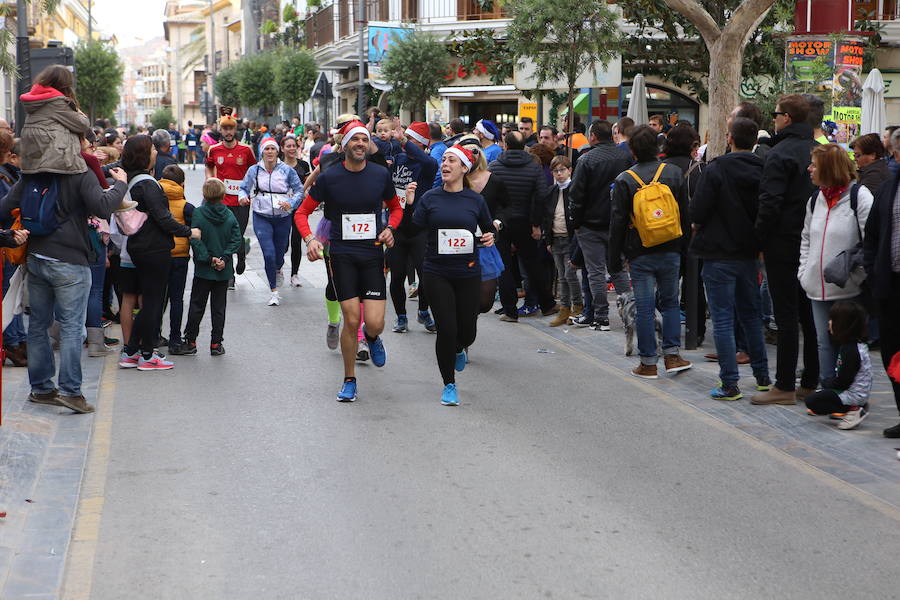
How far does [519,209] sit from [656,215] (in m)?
3.35

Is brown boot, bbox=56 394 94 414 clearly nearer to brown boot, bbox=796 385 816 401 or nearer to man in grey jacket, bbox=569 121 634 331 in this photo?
brown boot, bbox=796 385 816 401

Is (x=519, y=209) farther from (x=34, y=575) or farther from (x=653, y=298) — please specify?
(x=34, y=575)

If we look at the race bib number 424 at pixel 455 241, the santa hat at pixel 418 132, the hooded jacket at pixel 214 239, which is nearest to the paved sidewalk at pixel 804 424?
the race bib number 424 at pixel 455 241

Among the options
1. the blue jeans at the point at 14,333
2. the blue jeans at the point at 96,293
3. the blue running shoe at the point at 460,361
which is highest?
the blue jeans at the point at 96,293

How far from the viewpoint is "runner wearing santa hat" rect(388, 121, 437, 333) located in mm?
11461

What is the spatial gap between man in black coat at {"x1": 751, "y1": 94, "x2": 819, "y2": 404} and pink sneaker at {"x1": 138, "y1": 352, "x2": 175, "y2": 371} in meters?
4.78

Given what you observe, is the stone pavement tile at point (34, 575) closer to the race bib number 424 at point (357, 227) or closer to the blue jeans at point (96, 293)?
the race bib number 424 at point (357, 227)

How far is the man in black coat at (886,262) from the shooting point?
709 centimetres

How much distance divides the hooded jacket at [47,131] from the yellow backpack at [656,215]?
416 cm

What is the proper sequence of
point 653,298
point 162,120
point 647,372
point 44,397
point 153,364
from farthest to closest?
point 162,120 < point 153,364 < point 647,372 < point 653,298 < point 44,397

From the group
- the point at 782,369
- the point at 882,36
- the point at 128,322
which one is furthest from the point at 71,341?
the point at 882,36

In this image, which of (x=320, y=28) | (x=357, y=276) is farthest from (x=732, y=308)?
(x=320, y=28)

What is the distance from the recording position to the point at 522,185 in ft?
40.7

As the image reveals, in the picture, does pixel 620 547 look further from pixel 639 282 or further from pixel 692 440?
pixel 639 282
